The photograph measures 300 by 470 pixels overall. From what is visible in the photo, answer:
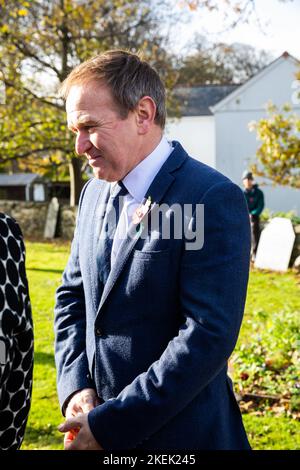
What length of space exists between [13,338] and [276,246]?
11987 millimetres

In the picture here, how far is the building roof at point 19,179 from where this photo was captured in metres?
42.0

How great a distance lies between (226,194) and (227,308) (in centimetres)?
40

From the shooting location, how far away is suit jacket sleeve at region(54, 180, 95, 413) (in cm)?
249

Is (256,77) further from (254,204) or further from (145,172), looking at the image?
(145,172)

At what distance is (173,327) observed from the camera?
222 centimetres

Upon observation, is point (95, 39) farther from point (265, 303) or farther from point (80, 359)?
point (80, 359)

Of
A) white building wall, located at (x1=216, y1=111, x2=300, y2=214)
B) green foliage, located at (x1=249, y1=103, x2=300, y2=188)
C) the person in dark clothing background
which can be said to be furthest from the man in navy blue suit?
white building wall, located at (x1=216, y1=111, x2=300, y2=214)

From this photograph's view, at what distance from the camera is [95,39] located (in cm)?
2022

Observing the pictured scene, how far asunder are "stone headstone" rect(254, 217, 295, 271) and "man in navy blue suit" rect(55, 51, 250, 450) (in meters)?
11.2

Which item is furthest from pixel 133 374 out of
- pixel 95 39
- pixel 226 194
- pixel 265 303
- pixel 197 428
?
pixel 95 39

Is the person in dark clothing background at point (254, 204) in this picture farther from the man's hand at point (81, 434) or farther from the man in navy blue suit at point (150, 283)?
the man's hand at point (81, 434)

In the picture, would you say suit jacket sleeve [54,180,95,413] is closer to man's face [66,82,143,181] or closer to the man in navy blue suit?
the man in navy blue suit

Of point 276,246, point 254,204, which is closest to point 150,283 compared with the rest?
point 276,246

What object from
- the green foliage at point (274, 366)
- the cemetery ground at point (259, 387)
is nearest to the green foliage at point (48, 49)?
the cemetery ground at point (259, 387)
